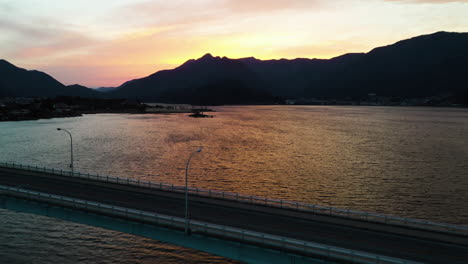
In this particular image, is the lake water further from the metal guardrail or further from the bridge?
the metal guardrail

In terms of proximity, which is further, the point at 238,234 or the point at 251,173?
the point at 251,173

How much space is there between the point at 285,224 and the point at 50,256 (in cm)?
2518

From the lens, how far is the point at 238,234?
24859 mm

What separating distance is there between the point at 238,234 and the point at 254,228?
321 cm

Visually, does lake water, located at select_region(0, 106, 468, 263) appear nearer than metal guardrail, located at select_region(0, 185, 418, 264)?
No

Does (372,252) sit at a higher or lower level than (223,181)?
higher

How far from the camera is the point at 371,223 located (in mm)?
29281

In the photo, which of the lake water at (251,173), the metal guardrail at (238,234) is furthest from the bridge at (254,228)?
the lake water at (251,173)

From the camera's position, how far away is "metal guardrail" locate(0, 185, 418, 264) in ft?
70.2

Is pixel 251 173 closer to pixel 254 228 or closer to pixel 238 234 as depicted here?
pixel 254 228

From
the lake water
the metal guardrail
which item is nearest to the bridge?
the metal guardrail

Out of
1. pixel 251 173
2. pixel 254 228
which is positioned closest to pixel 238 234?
pixel 254 228

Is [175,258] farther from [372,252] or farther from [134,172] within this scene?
[134,172]

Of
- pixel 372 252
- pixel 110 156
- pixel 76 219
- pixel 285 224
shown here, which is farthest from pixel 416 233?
pixel 110 156
